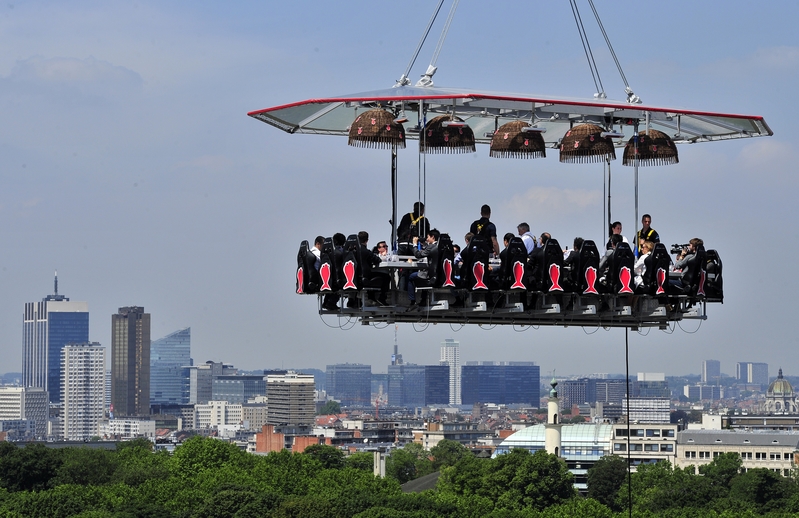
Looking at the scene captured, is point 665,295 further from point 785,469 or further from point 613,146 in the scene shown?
point 785,469

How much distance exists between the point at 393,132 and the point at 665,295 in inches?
219

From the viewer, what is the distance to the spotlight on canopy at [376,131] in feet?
89.2

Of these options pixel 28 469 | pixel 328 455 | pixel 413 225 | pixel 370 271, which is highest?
pixel 413 225

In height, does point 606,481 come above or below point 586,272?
below

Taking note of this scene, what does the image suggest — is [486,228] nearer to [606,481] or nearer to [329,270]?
[329,270]

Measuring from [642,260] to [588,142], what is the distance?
269 cm

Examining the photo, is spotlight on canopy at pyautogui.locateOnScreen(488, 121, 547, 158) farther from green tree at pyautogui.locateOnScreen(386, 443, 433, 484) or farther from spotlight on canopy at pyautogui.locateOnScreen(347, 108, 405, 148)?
green tree at pyautogui.locateOnScreen(386, 443, 433, 484)

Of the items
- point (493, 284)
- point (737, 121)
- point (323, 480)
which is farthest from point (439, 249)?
point (323, 480)

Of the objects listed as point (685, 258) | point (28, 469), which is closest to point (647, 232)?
point (685, 258)

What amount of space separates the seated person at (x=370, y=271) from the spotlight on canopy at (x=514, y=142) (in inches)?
162

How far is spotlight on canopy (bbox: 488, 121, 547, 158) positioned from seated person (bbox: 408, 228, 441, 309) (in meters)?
3.39

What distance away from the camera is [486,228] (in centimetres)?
2817

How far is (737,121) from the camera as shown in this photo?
97.8 ft

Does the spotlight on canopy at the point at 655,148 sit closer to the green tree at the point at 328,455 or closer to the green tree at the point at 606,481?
the green tree at the point at 328,455
